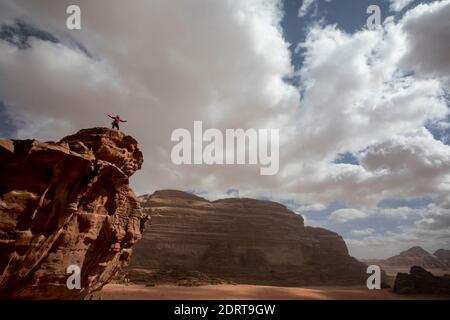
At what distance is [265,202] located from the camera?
94.2m

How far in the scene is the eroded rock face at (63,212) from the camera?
8961mm

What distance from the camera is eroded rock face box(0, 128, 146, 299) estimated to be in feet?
29.4

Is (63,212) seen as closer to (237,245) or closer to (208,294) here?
(208,294)

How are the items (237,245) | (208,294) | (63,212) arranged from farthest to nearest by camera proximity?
(237,245) < (208,294) < (63,212)

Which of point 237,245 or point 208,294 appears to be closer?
point 208,294

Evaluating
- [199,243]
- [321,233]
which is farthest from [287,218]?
[199,243]

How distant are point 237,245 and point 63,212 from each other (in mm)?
69166

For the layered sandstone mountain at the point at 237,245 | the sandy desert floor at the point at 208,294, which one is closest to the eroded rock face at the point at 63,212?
the sandy desert floor at the point at 208,294

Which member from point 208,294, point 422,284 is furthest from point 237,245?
point 208,294

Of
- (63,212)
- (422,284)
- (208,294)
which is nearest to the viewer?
(63,212)

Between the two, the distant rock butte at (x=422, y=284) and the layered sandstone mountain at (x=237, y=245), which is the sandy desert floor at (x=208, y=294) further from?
the layered sandstone mountain at (x=237, y=245)

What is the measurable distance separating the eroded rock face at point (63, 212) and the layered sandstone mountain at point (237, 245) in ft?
143

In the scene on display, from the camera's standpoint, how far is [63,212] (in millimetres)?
10055
